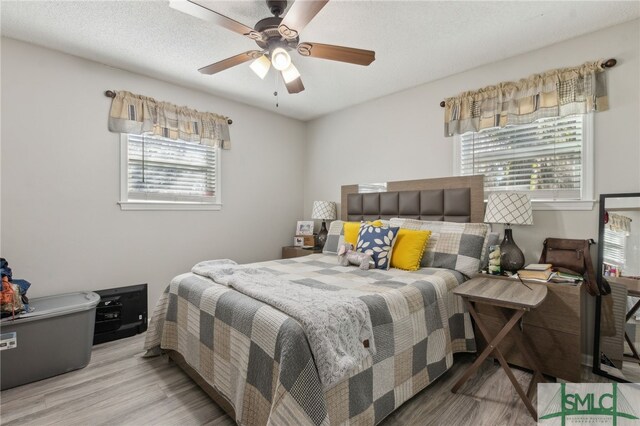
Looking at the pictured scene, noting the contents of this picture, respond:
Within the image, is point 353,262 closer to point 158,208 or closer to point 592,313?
point 592,313

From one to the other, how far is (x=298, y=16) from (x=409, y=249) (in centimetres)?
188

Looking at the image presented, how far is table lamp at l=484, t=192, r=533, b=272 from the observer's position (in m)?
2.31

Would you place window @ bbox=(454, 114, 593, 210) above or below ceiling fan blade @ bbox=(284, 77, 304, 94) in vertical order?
below

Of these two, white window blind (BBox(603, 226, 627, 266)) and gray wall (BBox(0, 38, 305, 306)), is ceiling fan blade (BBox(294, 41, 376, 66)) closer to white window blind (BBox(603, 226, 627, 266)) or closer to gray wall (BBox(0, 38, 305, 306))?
gray wall (BBox(0, 38, 305, 306))

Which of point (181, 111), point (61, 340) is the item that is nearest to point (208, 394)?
point (61, 340)

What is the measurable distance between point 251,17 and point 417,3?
1.15m

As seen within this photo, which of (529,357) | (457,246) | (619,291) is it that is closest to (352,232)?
(457,246)

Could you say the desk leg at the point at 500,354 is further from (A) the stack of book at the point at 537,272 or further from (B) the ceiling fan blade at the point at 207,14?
(B) the ceiling fan blade at the point at 207,14

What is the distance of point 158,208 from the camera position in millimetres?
3258

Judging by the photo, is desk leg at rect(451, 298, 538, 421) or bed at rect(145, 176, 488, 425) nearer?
bed at rect(145, 176, 488, 425)

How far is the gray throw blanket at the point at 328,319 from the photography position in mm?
1327

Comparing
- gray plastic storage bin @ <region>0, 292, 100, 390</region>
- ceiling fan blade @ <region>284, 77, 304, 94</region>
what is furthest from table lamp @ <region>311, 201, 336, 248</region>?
gray plastic storage bin @ <region>0, 292, 100, 390</region>

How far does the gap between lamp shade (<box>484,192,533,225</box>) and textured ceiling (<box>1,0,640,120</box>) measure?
4.19 ft

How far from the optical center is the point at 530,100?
260cm
